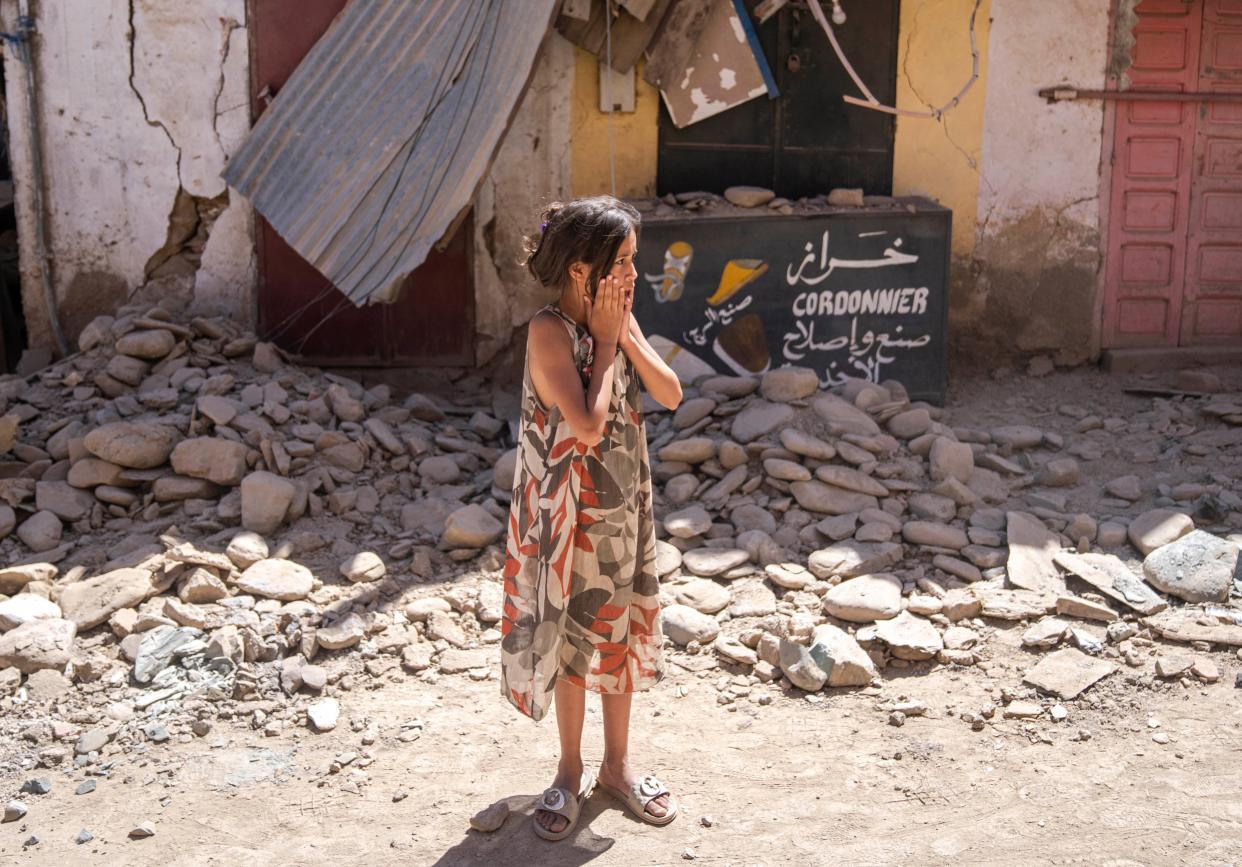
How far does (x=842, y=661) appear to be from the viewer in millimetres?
3723

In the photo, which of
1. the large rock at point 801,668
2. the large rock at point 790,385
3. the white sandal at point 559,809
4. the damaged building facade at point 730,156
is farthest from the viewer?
the damaged building facade at point 730,156

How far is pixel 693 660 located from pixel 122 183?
4292mm

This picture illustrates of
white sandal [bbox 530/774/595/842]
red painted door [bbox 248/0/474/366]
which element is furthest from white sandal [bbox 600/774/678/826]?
red painted door [bbox 248/0/474/366]

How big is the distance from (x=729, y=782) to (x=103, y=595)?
7.58ft

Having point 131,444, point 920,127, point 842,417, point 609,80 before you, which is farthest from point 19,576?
point 920,127

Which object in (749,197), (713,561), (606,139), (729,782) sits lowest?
(729,782)

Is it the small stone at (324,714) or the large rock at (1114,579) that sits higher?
the large rock at (1114,579)

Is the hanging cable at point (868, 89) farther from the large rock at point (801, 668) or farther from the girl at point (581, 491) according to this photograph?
the girl at point (581, 491)

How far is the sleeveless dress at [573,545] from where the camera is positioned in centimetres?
273

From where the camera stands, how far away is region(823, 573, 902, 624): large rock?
405 cm

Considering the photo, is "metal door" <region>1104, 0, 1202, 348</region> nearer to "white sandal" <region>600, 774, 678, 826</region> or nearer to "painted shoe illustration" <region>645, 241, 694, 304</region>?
"painted shoe illustration" <region>645, 241, 694, 304</region>

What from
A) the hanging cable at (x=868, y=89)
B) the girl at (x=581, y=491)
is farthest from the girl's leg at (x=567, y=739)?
the hanging cable at (x=868, y=89)

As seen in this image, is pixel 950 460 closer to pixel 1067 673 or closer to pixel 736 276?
pixel 1067 673

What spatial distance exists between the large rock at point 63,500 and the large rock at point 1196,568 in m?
4.12
